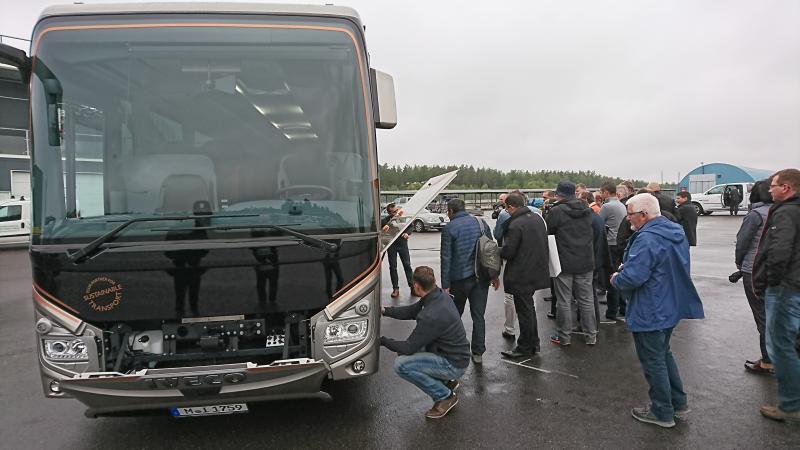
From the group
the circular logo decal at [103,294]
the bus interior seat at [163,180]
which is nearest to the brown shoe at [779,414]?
the bus interior seat at [163,180]

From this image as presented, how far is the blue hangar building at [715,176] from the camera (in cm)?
3959

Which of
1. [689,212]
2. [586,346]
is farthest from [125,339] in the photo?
[689,212]

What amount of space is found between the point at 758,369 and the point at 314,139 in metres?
4.92

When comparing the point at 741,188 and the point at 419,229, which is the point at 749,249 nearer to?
the point at 419,229

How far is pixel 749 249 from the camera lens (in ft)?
14.3

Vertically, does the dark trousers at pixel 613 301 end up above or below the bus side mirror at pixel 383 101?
below

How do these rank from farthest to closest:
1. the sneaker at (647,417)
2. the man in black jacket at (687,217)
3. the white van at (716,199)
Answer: the white van at (716,199) < the man in black jacket at (687,217) < the sneaker at (647,417)

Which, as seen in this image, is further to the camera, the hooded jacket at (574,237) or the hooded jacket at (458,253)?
the hooded jacket at (574,237)

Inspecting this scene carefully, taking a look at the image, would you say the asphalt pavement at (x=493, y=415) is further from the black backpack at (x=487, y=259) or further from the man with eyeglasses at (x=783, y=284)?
the black backpack at (x=487, y=259)

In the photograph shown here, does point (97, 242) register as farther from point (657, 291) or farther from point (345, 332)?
point (657, 291)

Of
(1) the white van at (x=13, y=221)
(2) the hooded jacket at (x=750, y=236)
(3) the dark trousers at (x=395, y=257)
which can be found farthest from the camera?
(1) the white van at (x=13, y=221)

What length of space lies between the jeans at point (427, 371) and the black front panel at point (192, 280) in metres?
1.02

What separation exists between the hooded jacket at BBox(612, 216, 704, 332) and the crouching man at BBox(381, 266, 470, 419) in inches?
52.6

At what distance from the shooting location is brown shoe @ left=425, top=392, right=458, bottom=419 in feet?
12.0
